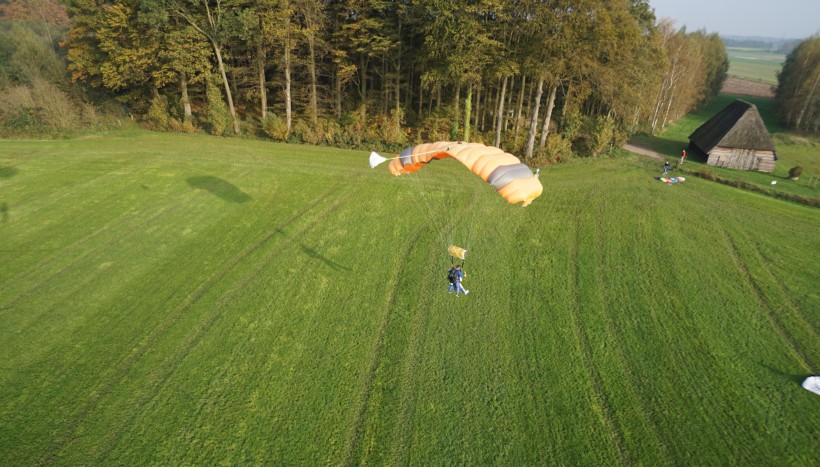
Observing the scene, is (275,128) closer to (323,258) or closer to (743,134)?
(323,258)

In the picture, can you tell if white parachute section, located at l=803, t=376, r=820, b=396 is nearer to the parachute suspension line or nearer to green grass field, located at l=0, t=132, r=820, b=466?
green grass field, located at l=0, t=132, r=820, b=466

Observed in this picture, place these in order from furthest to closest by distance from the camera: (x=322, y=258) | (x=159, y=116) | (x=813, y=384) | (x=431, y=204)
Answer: (x=159, y=116) → (x=431, y=204) → (x=322, y=258) → (x=813, y=384)

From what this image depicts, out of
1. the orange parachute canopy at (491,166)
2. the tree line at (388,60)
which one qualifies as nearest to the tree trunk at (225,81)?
the tree line at (388,60)

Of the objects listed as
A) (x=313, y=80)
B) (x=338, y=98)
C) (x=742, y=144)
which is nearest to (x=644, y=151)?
(x=742, y=144)

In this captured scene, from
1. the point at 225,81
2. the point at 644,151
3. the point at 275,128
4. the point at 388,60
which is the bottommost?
the point at 644,151

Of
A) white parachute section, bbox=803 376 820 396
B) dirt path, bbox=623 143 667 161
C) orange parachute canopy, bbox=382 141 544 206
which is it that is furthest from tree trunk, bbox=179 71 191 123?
white parachute section, bbox=803 376 820 396

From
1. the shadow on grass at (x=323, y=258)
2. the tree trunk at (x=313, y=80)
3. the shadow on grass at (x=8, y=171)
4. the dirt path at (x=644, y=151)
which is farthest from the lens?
the dirt path at (x=644, y=151)

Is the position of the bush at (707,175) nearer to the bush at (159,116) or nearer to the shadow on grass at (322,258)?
the shadow on grass at (322,258)

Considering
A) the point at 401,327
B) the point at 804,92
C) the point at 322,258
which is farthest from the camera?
the point at 804,92
